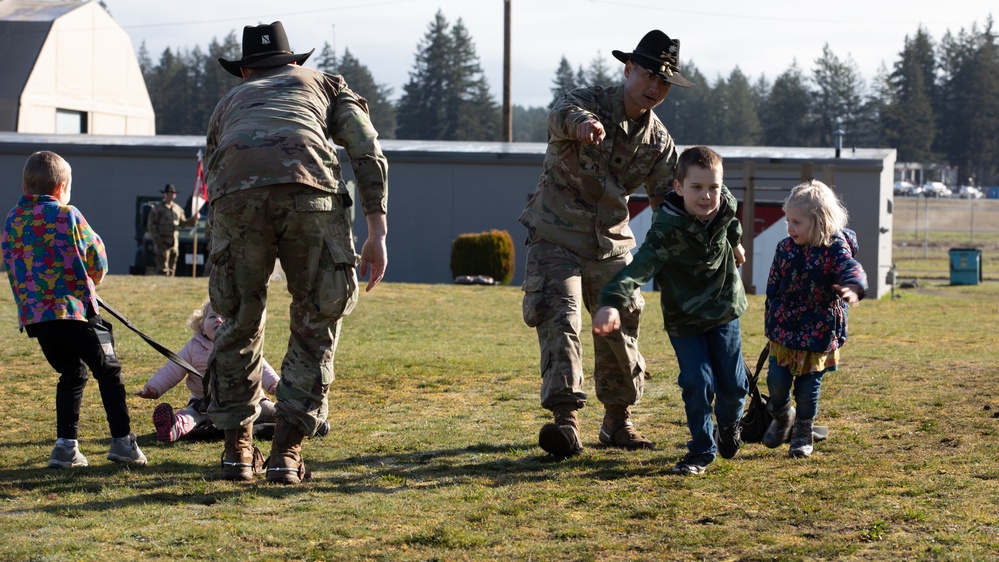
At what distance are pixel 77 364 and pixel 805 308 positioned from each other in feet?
11.2

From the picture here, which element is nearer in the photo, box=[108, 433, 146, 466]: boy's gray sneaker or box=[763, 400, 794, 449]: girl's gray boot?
box=[108, 433, 146, 466]: boy's gray sneaker

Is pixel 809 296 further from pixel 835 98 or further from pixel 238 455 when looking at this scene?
pixel 835 98

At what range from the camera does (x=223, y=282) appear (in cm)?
495

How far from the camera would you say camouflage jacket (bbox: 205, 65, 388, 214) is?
4.85 metres

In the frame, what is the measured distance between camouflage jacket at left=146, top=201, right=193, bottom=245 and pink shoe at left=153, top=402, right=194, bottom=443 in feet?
54.7

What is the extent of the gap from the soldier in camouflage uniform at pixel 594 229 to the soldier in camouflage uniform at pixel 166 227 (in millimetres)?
17329

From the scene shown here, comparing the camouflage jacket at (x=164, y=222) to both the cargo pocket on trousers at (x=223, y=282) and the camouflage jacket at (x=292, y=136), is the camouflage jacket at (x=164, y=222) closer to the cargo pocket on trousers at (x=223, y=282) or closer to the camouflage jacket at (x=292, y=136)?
the camouflage jacket at (x=292, y=136)

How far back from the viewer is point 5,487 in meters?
4.90

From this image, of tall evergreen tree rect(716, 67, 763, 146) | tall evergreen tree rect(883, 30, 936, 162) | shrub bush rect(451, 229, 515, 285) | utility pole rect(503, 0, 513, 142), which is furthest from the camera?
tall evergreen tree rect(716, 67, 763, 146)

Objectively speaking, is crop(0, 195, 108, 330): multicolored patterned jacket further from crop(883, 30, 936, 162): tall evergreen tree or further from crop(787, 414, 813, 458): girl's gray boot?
crop(883, 30, 936, 162): tall evergreen tree

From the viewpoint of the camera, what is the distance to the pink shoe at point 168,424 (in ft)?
19.1

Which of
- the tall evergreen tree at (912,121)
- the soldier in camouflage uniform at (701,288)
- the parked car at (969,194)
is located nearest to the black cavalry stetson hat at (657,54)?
the soldier in camouflage uniform at (701,288)

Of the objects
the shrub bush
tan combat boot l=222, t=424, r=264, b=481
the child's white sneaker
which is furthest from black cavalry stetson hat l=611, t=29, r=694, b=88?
the shrub bush

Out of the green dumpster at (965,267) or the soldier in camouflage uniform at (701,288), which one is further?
the green dumpster at (965,267)
